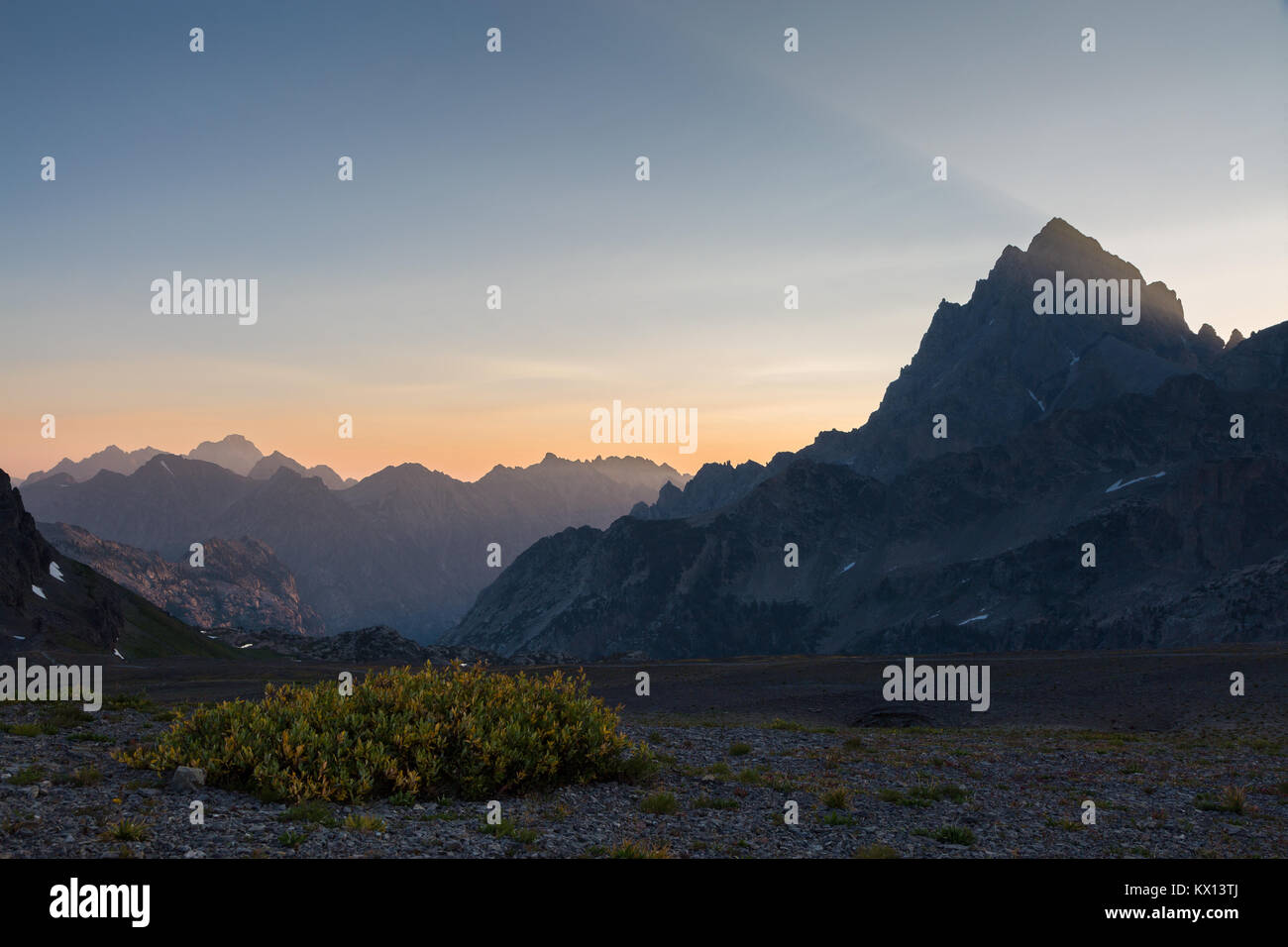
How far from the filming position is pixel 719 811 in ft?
54.1

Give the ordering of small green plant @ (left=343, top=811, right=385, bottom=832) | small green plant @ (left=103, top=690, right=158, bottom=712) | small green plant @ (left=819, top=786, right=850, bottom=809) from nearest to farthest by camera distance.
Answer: small green plant @ (left=343, top=811, right=385, bottom=832), small green plant @ (left=819, top=786, right=850, bottom=809), small green plant @ (left=103, top=690, right=158, bottom=712)

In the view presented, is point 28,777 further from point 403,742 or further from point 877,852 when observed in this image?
point 877,852

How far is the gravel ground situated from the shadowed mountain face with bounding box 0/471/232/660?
8245cm

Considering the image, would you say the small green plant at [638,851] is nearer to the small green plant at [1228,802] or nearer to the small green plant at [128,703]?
the small green plant at [1228,802]

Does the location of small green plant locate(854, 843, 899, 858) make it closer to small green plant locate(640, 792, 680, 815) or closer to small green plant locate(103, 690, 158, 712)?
small green plant locate(640, 792, 680, 815)

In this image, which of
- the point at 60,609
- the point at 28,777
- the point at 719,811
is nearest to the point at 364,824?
the point at 719,811

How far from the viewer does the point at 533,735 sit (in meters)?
17.3

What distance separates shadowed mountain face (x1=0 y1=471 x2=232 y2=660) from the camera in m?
99.0

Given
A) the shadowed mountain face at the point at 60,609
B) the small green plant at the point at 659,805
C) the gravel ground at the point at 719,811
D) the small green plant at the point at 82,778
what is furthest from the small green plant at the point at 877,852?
the shadowed mountain face at the point at 60,609

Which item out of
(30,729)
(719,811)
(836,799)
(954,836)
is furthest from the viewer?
(30,729)

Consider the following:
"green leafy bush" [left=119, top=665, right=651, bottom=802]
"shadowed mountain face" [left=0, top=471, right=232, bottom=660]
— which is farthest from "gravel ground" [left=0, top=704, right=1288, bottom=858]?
"shadowed mountain face" [left=0, top=471, right=232, bottom=660]

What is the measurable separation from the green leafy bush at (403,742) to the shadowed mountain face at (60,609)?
81.7 m

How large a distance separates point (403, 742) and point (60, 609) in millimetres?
126495
